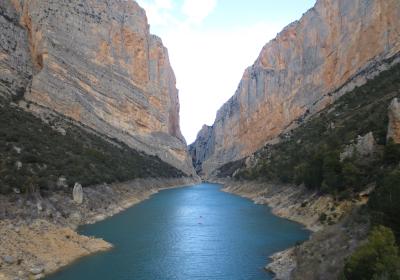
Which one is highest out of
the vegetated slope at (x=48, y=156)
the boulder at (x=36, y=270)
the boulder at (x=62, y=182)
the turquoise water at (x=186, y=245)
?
the vegetated slope at (x=48, y=156)

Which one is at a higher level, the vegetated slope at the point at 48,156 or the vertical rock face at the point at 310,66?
the vertical rock face at the point at 310,66

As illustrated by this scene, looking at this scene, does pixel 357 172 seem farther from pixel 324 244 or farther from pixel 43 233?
pixel 43 233

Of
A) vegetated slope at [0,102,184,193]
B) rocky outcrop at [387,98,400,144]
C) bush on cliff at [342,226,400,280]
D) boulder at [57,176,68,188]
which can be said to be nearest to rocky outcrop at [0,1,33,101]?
vegetated slope at [0,102,184,193]

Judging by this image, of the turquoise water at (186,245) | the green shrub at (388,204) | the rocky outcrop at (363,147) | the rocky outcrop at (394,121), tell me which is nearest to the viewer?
the green shrub at (388,204)

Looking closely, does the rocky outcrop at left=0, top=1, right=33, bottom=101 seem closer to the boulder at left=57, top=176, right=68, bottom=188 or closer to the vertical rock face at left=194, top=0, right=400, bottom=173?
the boulder at left=57, top=176, right=68, bottom=188

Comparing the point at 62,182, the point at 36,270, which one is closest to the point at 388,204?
the point at 36,270

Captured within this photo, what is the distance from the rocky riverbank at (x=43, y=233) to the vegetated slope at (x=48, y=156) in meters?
1.50

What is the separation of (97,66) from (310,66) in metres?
48.2

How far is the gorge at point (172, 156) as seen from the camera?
1027 inches

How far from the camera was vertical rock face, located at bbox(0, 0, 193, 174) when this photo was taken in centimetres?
8156

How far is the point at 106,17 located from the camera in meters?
108

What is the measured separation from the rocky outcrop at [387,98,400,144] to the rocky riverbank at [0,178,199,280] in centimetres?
2171

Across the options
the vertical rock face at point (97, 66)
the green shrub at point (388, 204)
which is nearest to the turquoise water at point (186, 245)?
the green shrub at point (388, 204)

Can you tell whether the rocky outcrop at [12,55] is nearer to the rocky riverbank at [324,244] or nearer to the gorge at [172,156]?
the gorge at [172,156]
